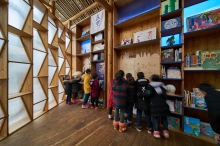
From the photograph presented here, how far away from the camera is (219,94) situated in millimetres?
1081

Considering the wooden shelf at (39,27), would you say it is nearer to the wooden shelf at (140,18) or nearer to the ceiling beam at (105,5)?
→ the ceiling beam at (105,5)

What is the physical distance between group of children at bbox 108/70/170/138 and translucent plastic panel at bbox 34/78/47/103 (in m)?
2.51

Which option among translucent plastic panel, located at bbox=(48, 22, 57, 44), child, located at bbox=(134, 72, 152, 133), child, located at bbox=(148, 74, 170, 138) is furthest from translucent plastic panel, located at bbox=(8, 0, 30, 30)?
child, located at bbox=(148, 74, 170, 138)

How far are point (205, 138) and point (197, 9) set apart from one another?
8.94 ft

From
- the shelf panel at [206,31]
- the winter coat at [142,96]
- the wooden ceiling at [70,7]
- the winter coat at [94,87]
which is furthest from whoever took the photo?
the wooden ceiling at [70,7]

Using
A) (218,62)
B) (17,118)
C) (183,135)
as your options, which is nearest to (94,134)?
(183,135)

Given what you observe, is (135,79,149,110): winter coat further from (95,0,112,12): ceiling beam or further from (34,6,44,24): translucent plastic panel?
(34,6,44,24): translucent plastic panel

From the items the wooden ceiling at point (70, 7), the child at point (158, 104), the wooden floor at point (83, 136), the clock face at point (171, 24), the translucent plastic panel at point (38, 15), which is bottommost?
the wooden floor at point (83, 136)

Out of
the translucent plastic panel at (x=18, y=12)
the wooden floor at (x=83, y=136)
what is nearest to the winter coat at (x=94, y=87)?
the wooden floor at (x=83, y=136)

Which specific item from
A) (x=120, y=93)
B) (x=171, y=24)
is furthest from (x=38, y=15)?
(x=171, y=24)

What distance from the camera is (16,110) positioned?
2189 millimetres

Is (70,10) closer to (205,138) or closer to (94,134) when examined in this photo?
(94,134)

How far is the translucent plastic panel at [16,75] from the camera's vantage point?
2082mm

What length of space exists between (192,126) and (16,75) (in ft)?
13.8
